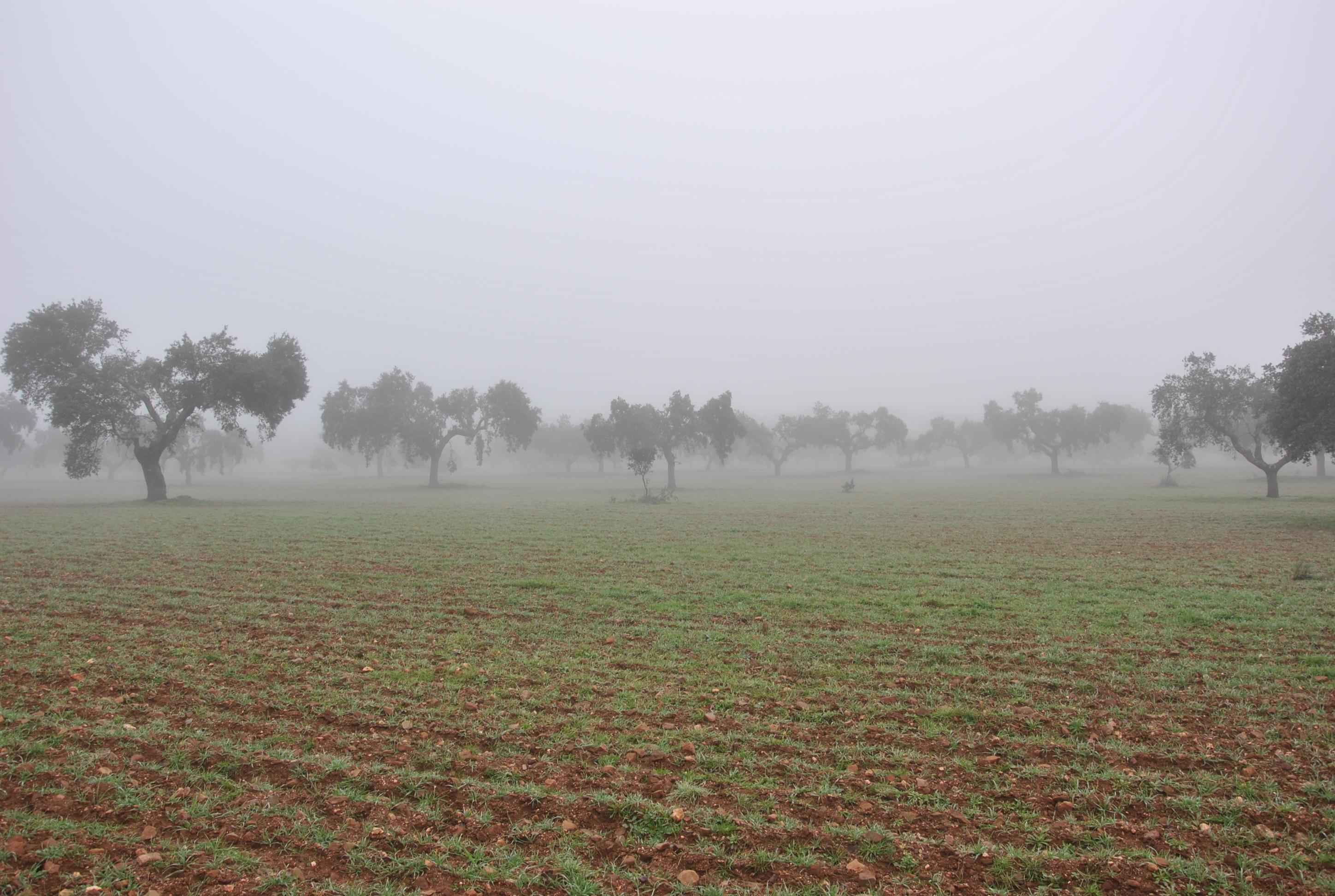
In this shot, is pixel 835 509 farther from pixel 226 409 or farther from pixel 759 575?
pixel 226 409

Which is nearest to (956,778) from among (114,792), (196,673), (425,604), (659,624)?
(659,624)

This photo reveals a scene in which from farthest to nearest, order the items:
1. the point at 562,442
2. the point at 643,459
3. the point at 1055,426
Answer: the point at 562,442 → the point at 1055,426 → the point at 643,459

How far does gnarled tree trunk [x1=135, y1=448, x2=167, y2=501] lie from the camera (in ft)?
128

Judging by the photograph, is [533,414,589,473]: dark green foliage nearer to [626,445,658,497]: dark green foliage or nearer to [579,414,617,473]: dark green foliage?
[579,414,617,473]: dark green foliage

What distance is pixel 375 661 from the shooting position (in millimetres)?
9031

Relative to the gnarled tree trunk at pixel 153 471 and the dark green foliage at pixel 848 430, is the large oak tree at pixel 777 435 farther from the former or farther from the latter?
the gnarled tree trunk at pixel 153 471

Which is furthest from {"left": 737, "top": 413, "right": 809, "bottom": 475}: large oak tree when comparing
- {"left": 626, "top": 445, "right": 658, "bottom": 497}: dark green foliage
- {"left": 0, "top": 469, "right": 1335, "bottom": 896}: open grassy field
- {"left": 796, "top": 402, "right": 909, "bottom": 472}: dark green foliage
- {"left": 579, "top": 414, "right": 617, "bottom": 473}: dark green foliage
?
{"left": 0, "top": 469, "right": 1335, "bottom": 896}: open grassy field

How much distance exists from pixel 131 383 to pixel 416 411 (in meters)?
23.9

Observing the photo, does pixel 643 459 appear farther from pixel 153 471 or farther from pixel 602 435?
pixel 153 471

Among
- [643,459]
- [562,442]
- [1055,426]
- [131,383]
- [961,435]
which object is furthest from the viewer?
[562,442]

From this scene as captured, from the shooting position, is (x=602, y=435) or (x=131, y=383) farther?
(x=602, y=435)

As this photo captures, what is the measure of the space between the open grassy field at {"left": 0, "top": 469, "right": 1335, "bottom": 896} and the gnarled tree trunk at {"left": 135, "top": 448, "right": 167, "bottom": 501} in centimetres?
2715

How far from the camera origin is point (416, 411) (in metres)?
61.4

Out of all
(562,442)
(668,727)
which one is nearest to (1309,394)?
(668,727)
